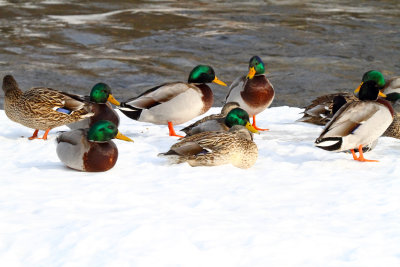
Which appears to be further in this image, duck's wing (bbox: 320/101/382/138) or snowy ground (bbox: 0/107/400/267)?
duck's wing (bbox: 320/101/382/138)

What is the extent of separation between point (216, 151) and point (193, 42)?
37.2 feet

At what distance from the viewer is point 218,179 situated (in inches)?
243

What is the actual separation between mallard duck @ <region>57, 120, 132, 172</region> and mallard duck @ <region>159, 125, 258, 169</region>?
466 mm

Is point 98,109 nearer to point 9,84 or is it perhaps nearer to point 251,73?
point 9,84

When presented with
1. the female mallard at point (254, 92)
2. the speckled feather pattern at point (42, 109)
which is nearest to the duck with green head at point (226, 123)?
the speckled feather pattern at point (42, 109)

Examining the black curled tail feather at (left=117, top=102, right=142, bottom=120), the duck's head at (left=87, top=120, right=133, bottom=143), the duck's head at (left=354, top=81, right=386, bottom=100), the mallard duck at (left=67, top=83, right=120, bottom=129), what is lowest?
the black curled tail feather at (left=117, top=102, right=142, bottom=120)

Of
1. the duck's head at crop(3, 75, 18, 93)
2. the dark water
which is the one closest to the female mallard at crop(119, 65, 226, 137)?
the duck's head at crop(3, 75, 18, 93)

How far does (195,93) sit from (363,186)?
9.72 feet

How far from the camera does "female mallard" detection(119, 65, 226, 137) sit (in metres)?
8.48

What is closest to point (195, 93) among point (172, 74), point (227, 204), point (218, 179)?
point (218, 179)

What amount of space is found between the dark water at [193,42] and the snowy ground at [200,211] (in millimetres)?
6545

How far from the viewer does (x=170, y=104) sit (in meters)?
8.46

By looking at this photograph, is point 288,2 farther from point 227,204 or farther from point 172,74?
point 227,204

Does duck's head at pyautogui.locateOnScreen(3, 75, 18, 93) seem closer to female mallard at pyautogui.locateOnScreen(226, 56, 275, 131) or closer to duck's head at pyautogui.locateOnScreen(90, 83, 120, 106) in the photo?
duck's head at pyautogui.locateOnScreen(90, 83, 120, 106)
